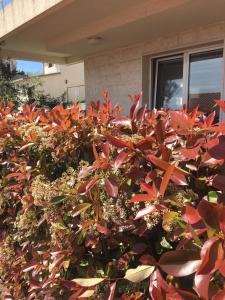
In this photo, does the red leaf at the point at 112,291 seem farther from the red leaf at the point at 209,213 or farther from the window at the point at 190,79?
the window at the point at 190,79

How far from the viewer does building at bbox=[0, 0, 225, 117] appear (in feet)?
20.9

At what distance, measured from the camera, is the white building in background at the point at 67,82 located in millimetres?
15320

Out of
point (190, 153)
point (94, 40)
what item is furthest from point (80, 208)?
point (94, 40)

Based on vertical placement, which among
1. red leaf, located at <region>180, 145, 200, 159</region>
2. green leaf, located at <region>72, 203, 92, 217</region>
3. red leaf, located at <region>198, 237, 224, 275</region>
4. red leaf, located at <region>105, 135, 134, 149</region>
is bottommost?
green leaf, located at <region>72, 203, 92, 217</region>

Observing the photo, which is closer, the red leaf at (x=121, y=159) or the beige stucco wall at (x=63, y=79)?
the red leaf at (x=121, y=159)

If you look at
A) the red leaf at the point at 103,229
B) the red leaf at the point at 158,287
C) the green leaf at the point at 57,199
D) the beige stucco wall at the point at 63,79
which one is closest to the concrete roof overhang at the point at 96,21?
the green leaf at the point at 57,199

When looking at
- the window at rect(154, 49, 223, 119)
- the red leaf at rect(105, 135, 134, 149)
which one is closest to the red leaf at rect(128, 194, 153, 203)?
the red leaf at rect(105, 135, 134, 149)

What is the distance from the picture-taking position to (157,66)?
336 inches

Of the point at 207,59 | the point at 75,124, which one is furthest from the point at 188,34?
the point at 75,124

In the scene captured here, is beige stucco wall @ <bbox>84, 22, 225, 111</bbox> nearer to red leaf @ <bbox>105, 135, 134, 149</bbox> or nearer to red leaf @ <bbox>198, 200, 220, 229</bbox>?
red leaf @ <bbox>105, 135, 134, 149</bbox>

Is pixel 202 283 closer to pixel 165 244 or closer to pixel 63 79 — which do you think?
pixel 165 244

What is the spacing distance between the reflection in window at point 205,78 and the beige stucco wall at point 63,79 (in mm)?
8107

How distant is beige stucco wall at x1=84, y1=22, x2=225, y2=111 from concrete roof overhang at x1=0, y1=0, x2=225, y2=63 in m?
0.17

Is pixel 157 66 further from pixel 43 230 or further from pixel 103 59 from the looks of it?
pixel 43 230
